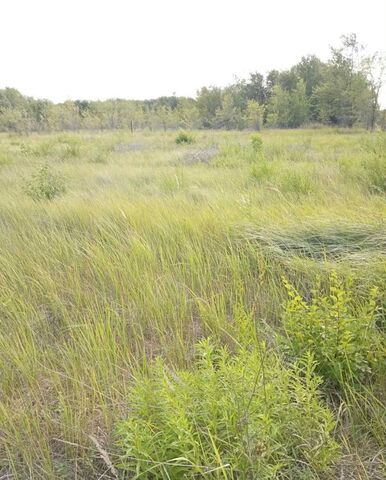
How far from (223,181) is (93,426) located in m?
4.80

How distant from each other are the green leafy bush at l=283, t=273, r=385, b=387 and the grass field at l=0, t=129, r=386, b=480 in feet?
0.03

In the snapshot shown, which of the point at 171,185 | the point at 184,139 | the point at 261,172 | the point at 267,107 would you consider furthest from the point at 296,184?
the point at 267,107

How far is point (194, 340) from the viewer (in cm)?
178

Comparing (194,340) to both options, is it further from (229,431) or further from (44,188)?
(44,188)

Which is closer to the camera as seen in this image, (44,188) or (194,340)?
(194,340)

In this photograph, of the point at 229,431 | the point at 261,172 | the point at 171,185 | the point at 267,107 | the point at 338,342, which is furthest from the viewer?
the point at 267,107

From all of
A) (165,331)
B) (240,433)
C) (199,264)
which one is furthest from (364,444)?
(199,264)

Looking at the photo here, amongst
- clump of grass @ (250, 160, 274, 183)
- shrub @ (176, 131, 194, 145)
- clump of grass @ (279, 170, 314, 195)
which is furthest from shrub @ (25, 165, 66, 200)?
shrub @ (176, 131, 194, 145)

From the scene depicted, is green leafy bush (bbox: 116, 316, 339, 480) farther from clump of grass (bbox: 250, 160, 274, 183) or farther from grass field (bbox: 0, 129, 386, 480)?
clump of grass (bbox: 250, 160, 274, 183)

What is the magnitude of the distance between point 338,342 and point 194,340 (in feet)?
2.52

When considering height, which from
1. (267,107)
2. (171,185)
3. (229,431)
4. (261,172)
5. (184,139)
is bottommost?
(229,431)

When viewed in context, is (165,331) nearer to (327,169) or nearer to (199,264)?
(199,264)

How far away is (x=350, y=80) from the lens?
3375 cm

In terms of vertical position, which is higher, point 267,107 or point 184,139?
point 267,107
